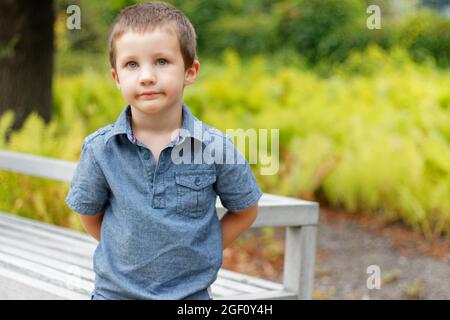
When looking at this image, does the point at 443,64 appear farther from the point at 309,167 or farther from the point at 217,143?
the point at 217,143

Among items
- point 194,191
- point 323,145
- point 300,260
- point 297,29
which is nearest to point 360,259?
point 323,145

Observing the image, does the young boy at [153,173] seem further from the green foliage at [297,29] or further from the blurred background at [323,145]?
the green foliage at [297,29]

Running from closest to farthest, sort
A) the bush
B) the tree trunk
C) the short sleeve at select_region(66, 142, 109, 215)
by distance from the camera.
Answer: the short sleeve at select_region(66, 142, 109, 215) < the tree trunk < the bush

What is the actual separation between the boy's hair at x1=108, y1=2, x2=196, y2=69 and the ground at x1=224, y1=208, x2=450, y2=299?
2.97 meters

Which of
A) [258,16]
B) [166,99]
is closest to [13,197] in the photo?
[166,99]

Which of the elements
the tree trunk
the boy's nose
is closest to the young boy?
the boy's nose

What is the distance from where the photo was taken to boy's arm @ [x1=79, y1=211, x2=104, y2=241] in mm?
2361

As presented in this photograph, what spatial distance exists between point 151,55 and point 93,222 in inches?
20.8

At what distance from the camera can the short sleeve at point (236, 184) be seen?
231 centimetres

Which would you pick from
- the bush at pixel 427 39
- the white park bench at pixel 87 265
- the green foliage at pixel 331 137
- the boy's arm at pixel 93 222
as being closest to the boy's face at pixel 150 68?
the boy's arm at pixel 93 222

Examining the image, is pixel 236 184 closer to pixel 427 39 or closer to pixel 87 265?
pixel 87 265

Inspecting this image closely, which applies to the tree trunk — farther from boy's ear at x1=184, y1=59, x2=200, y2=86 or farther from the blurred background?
boy's ear at x1=184, y1=59, x2=200, y2=86

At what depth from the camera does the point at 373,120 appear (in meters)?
7.41

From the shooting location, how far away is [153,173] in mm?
2232
